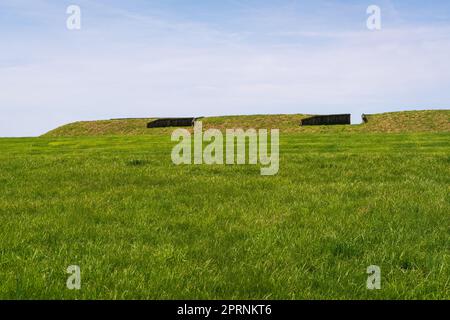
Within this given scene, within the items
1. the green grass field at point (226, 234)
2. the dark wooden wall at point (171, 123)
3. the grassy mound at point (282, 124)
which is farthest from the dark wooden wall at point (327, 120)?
the green grass field at point (226, 234)

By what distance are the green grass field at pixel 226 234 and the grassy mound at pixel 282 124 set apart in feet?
127

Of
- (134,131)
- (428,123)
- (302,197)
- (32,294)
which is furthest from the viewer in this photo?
(134,131)

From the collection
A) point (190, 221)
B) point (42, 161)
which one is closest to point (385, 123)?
point (42, 161)

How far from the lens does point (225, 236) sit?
337 inches

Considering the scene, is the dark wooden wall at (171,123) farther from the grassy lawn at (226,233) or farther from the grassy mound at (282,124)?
the grassy lawn at (226,233)

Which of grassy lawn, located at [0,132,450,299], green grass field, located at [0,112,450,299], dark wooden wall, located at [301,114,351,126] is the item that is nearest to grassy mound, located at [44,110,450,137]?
dark wooden wall, located at [301,114,351,126]

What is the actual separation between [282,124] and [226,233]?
54.1m

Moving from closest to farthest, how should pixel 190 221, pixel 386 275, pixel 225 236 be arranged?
pixel 386 275
pixel 225 236
pixel 190 221

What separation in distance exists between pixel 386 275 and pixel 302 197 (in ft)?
17.5

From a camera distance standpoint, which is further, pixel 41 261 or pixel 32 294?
pixel 41 261

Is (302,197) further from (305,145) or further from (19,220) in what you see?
(305,145)

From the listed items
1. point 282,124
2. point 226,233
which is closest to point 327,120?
point 282,124

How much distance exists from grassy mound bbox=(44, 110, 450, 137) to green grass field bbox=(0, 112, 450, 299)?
38.7 m

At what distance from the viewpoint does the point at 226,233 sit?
8703mm
